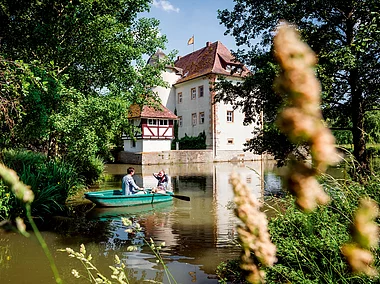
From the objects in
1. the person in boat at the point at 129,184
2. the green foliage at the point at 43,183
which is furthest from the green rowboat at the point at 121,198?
the green foliage at the point at 43,183

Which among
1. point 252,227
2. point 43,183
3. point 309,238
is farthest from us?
point 43,183

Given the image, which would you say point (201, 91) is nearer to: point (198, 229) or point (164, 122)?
point (164, 122)

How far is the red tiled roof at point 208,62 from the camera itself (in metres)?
→ 36.8

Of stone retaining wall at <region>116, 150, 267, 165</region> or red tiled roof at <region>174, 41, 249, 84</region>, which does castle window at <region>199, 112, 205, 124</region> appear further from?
stone retaining wall at <region>116, 150, 267, 165</region>

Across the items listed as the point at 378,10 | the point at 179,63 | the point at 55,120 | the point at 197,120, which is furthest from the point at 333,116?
the point at 179,63

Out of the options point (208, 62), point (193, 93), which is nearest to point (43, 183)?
point (193, 93)

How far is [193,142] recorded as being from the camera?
37.9 metres

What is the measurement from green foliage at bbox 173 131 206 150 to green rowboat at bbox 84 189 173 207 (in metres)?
24.7

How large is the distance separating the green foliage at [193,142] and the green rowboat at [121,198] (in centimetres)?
2470

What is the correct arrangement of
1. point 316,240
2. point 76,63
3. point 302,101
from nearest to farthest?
1. point 302,101
2. point 316,240
3. point 76,63

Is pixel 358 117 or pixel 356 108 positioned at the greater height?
pixel 356 108

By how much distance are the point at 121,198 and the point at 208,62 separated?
2908 cm

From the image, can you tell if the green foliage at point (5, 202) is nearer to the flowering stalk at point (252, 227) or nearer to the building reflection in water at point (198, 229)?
the building reflection in water at point (198, 229)

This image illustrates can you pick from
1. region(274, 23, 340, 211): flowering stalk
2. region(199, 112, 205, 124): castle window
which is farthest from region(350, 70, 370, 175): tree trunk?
region(199, 112, 205, 124): castle window
